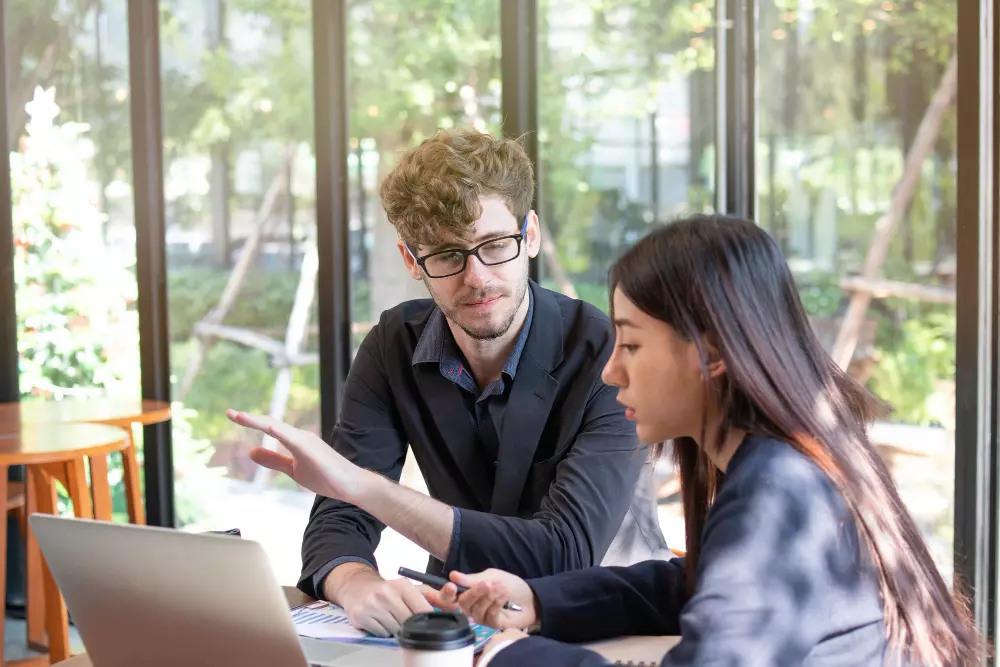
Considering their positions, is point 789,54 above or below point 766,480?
above

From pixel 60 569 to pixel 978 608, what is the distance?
82.7 inches

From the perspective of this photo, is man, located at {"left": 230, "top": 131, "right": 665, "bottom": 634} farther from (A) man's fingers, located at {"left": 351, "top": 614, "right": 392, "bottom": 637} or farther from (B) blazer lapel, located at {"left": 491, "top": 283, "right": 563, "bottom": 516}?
(A) man's fingers, located at {"left": 351, "top": 614, "right": 392, "bottom": 637}

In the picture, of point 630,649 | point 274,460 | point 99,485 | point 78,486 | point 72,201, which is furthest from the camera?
point 72,201

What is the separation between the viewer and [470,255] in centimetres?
188

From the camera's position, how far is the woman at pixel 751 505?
3.37 feet

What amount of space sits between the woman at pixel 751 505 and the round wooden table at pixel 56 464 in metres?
1.94

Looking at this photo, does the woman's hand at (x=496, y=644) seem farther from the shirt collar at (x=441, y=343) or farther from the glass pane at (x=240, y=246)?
the glass pane at (x=240, y=246)

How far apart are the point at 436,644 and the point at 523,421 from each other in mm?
884

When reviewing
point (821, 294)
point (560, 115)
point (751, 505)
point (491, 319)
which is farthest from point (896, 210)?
point (751, 505)

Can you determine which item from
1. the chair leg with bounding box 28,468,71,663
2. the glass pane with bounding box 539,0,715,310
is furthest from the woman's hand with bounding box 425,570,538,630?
the chair leg with bounding box 28,468,71,663

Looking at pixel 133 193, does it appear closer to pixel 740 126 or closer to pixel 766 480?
pixel 740 126

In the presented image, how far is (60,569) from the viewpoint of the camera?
1.21 m

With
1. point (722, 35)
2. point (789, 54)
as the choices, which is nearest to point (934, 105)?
point (789, 54)

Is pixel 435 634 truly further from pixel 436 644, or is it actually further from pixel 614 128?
pixel 614 128
